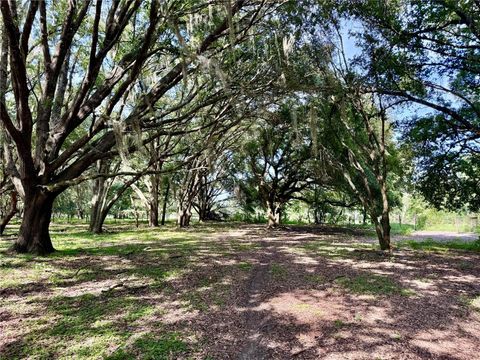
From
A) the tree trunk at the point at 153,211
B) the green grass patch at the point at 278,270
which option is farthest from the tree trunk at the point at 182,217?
the green grass patch at the point at 278,270

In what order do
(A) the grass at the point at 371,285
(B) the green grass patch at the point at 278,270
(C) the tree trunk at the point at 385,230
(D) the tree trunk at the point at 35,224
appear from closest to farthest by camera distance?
(A) the grass at the point at 371,285
(B) the green grass patch at the point at 278,270
(D) the tree trunk at the point at 35,224
(C) the tree trunk at the point at 385,230

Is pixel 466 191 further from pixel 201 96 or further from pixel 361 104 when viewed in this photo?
pixel 201 96

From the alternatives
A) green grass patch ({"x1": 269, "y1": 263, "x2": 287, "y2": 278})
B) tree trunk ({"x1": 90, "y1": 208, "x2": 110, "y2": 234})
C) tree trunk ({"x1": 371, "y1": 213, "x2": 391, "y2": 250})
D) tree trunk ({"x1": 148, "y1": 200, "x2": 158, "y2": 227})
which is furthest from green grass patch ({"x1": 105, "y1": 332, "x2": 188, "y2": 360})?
tree trunk ({"x1": 148, "y1": 200, "x2": 158, "y2": 227})

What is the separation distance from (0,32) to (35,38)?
6.20 feet

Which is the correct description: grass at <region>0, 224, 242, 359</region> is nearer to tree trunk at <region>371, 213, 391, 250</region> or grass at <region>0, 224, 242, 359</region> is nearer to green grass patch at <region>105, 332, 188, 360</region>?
green grass patch at <region>105, 332, 188, 360</region>

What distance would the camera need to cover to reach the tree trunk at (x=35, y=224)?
7516mm

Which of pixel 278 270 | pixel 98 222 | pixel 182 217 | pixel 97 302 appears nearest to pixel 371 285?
pixel 278 270

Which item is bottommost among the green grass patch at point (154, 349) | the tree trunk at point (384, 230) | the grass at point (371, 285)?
the green grass patch at point (154, 349)

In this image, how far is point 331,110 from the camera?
34.3 ft

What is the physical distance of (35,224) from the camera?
7.66 metres

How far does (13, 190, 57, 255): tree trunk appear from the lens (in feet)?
24.7

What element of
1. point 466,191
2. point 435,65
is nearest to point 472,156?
point 466,191

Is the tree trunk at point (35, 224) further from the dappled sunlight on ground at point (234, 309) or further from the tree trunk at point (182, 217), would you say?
the tree trunk at point (182, 217)

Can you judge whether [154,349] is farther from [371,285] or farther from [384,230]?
[384,230]
